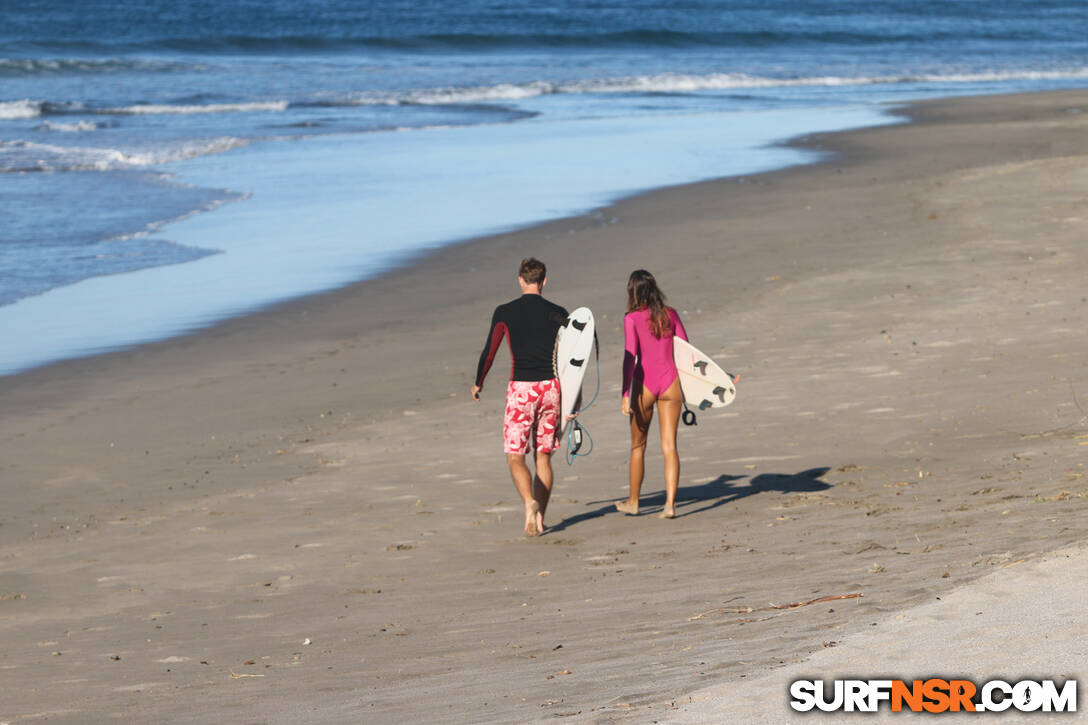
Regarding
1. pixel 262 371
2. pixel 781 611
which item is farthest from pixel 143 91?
pixel 781 611

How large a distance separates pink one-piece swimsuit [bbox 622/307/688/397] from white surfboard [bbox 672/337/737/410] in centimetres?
5

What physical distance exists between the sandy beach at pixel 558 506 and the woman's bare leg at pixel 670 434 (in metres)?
0.19

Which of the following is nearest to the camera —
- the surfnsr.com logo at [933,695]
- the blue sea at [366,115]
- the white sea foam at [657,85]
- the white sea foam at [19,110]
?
the surfnsr.com logo at [933,695]

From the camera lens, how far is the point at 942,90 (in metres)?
46.0

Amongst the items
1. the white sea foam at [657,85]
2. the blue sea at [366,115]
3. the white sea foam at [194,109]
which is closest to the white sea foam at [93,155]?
the blue sea at [366,115]

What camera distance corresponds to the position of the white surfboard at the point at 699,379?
319 inches

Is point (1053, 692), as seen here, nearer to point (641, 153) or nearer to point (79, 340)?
point (79, 340)

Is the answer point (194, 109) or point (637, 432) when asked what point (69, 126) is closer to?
point (194, 109)

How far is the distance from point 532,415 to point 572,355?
0.41m

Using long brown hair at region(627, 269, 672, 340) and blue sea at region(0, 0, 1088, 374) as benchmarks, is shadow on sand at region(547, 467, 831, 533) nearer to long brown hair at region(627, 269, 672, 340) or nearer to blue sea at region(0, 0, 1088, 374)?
long brown hair at region(627, 269, 672, 340)

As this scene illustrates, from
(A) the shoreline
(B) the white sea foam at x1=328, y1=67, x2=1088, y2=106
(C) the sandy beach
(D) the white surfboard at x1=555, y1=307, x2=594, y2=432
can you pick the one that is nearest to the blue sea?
(A) the shoreline

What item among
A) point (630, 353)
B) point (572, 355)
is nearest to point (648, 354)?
point (630, 353)

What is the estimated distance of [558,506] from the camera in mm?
8656

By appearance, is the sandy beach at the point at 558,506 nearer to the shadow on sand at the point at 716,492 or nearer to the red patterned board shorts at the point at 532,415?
the shadow on sand at the point at 716,492
